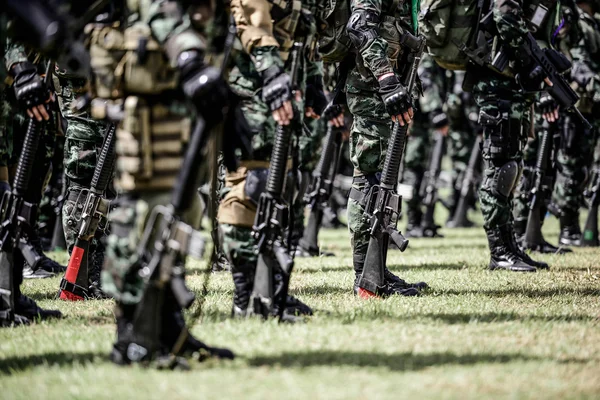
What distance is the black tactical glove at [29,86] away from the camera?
520 cm

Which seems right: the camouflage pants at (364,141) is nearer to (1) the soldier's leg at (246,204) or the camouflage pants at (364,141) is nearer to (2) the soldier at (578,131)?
(1) the soldier's leg at (246,204)

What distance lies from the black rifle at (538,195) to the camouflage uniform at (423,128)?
7.93 feet

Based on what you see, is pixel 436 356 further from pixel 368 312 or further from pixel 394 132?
pixel 394 132

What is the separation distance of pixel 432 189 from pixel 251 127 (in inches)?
307

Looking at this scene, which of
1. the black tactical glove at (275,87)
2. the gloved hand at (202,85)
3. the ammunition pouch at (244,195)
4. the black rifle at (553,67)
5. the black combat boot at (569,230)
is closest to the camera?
the gloved hand at (202,85)

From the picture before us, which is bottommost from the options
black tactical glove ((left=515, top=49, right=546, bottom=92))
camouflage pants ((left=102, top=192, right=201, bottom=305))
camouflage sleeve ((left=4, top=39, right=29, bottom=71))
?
camouflage pants ((left=102, top=192, right=201, bottom=305))

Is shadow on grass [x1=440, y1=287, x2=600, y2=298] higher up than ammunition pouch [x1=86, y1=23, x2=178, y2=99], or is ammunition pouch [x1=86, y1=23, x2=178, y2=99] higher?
ammunition pouch [x1=86, y1=23, x2=178, y2=99]

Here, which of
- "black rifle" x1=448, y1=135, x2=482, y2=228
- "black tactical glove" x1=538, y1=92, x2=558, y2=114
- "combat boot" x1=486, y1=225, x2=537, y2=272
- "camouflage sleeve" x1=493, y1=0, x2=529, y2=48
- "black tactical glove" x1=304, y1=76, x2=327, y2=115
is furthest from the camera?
"black rifle" x1=448, y1=135, x2=482, y2=228

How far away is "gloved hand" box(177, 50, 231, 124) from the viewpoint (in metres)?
3.48

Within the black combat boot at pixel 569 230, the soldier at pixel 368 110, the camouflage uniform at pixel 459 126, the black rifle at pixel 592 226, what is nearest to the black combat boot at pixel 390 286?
the soldier at pixel 368 110

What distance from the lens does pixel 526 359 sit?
13.4 ft

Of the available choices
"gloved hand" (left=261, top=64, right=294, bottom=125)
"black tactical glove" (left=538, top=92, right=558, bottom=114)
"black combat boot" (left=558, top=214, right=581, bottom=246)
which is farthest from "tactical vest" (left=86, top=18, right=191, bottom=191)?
"black combat boot" (left=558, top=214, right=581, bottom=246)

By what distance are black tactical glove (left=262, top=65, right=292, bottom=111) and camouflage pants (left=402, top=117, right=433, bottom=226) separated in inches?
290

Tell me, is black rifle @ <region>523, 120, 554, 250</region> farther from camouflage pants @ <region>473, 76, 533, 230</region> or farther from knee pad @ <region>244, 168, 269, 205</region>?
knee pad @ <region>244, 168, 269, 205</region>
